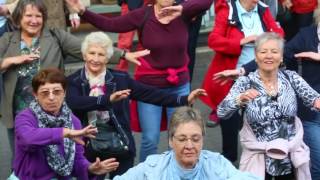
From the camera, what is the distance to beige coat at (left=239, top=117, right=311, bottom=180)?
5562mm

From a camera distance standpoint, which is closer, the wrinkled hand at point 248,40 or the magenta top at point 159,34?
the magenta top at point 159,34

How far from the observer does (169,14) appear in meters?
6.42

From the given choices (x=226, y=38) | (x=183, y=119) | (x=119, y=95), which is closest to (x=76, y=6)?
(x=226, y=38)

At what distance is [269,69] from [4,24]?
2.38m

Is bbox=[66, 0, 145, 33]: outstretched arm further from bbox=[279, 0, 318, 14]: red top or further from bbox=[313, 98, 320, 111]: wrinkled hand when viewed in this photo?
bbox=[279, 0, 318, 14]: red top

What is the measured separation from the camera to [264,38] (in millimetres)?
5680

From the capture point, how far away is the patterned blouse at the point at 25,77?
19.2 ft

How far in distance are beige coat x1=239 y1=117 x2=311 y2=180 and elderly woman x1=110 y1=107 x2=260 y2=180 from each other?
35.3 inches

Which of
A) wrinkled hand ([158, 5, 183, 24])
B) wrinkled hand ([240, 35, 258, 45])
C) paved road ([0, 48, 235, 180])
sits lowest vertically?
paved road ([0, 48, 235, 180])

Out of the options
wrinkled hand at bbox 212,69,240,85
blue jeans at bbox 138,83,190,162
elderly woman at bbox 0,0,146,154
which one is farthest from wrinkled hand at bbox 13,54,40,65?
wrinkled hand at bbox 212,69,240,85

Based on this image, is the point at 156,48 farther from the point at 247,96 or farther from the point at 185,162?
the point at 185,162

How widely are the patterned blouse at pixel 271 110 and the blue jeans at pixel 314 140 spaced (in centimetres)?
48

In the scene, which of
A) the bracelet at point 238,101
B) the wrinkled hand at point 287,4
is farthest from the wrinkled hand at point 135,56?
the wrinkled hand at point 287,4

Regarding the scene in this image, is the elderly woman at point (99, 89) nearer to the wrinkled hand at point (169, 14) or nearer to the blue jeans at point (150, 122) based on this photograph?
the blue jeans at point (150, 122)
